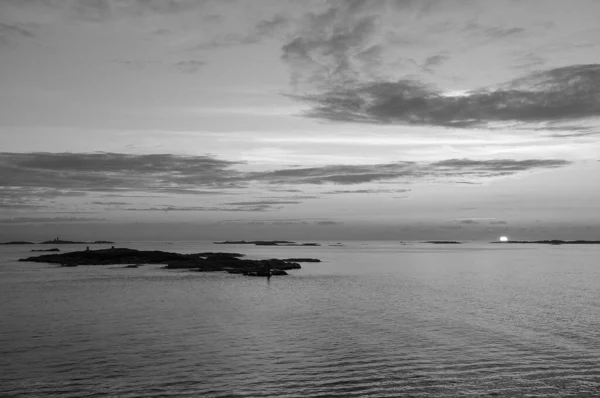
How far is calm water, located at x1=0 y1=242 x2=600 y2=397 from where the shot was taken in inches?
952

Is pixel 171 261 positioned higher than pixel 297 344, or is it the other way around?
pixel 171 261

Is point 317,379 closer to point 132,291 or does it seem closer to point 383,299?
point 383,299

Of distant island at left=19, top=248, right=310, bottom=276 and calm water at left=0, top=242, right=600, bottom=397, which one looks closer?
calm water at left=0, top=242, right=600, bottom=397

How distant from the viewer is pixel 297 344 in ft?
111

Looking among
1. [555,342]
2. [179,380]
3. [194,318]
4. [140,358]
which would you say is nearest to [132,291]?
[194,318]

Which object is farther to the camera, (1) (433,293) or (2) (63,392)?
(1) (433,293)

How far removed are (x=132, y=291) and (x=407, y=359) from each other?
46.6 m

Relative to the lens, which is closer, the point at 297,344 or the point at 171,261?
the point at 297,344

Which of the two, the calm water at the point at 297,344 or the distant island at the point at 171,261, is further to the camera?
the distant island at the point at 171,261

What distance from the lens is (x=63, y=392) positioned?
22641mm

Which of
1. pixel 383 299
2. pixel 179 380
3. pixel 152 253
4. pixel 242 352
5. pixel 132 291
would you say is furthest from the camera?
pixel 152 253

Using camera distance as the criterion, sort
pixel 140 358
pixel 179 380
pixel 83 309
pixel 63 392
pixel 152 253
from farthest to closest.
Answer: pixel 152 253 < pixel 83 309 < pixel 140 358 < pixel 179 380 < pixel 63 392

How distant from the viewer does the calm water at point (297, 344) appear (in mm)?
24172

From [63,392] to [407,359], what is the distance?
19.3 meters
